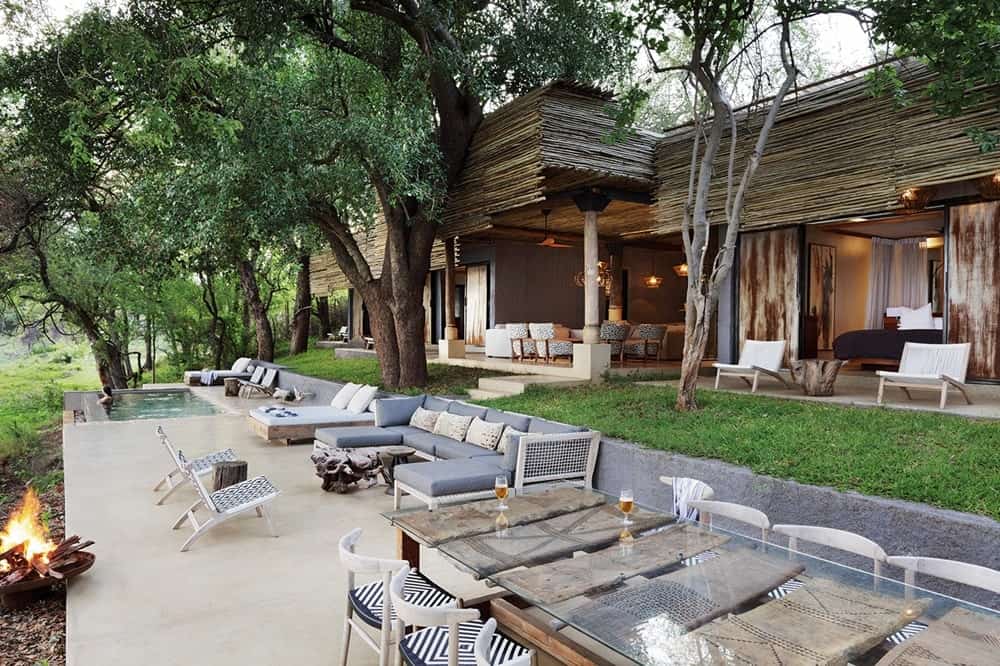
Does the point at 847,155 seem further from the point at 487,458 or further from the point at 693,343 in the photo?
the point at 487,458

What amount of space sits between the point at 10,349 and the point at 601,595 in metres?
35.8

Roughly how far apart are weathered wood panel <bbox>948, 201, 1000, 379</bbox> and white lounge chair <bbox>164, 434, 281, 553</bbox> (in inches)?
307

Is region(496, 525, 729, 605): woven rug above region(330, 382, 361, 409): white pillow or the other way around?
above

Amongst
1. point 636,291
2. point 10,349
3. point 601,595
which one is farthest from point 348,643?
point 10,349

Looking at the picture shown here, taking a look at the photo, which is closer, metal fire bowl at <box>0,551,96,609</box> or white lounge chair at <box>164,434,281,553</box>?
metal fire bowl at <box>0,551,96,609</box>

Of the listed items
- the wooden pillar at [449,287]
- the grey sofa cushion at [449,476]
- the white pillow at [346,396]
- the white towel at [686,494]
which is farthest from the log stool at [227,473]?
the wooden pillar at [449,287]

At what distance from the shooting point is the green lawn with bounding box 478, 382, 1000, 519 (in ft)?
13.5

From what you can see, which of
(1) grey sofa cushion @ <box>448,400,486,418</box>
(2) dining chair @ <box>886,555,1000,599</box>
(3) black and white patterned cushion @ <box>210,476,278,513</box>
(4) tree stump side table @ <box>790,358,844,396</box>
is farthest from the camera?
(4) tree stump side table @ <box>790,358,844,396</box>

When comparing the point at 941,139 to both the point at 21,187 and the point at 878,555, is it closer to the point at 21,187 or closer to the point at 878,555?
the point at 878,555

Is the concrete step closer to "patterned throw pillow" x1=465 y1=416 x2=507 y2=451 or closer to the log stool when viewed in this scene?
"patterned throw pillow" x1=465 y1=416 x2=507 y2=451

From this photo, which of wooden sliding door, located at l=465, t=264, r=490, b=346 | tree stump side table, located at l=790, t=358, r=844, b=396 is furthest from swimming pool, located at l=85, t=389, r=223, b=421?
tree stump side table, located at l=790, t=358, r=844, b=396

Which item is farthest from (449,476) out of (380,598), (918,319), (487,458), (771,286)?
(918,319)

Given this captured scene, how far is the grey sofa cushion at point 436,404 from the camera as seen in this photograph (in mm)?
7639

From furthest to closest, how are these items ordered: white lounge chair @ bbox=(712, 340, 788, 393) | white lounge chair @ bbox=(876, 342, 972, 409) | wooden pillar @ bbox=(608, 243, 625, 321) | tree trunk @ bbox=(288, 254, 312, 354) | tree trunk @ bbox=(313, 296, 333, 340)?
tree trunk @ bbox=(313, 296, 333, 340)
tree trunk @ bbox=(288, 254, 312, 354)
wooden pillar @ bbox=(608, 243, 625, 321)
white lounge chair @ bbox=(712, 340, 788, 393)
white lounge chair @ bbox=(876, 342, 972, 409)
